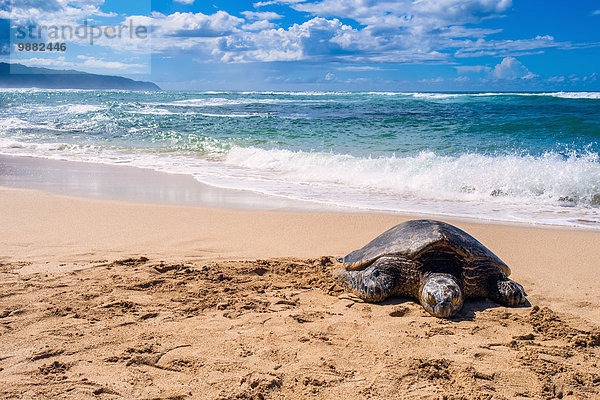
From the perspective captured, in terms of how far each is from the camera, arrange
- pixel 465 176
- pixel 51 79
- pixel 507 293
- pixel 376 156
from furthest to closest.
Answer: pixel 51 79 < pixel 376 156 < pixel 465 176 < pixel 507 293

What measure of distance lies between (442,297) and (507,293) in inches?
26.7

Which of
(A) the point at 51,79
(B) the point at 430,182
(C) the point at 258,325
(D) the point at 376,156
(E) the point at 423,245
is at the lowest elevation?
(C) the point at 258,325

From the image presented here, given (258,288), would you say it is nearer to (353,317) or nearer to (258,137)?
(353,317)

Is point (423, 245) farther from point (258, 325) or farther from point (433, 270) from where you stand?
point (258, 325)

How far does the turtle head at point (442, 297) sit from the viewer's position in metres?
3.26

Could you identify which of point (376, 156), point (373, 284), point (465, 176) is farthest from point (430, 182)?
point (373, 284)

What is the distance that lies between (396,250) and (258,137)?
13.5 metres

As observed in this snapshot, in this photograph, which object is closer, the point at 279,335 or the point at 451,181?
the point at 279,335

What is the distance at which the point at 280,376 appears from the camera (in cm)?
245

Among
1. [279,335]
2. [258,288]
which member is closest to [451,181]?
[258,288]

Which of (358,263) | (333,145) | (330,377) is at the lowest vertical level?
(330,377)

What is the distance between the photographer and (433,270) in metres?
3.58

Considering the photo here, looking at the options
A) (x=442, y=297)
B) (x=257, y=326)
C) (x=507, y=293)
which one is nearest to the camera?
(x=257, y=326)

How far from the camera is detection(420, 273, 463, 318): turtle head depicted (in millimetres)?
3262
